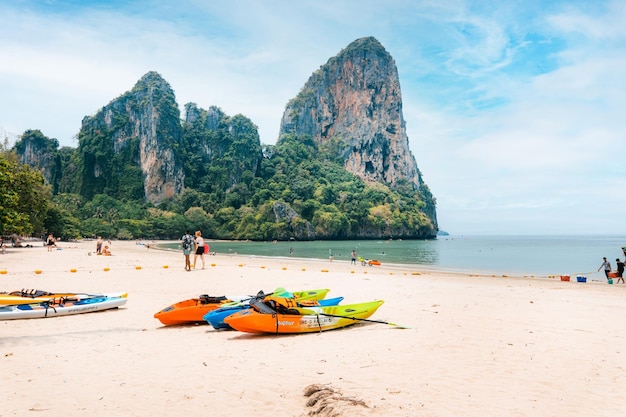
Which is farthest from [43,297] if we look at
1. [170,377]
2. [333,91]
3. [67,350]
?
[333,91]

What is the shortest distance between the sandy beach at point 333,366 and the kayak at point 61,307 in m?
0.23

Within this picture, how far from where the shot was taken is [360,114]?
179 m

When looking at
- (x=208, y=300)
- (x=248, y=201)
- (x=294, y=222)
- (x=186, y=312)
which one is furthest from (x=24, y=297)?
(x=248, y=201)

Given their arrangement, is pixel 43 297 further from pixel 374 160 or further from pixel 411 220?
pixel 374 160

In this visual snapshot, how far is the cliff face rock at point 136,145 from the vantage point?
423ft

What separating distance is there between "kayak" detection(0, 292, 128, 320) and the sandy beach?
0.23 m

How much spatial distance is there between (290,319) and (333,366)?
251 centimetres

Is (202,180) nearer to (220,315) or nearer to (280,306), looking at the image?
(220,315)

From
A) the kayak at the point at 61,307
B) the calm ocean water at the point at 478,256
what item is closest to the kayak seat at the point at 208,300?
the kayak at the point at 61,307

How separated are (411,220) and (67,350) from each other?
13467 cm

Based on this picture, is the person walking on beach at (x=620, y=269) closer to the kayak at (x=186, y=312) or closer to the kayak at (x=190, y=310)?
the kayak at (x=190, y=310)

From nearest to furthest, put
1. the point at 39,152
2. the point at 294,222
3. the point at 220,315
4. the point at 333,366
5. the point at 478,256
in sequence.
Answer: the point at 333,366 < the point at 220,315 < the point at 478,256 < the point at 294,222 < the point at 39,152

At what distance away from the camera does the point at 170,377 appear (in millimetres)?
6172

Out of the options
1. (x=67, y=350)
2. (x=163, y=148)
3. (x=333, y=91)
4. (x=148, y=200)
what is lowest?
(x=67, y=350)
